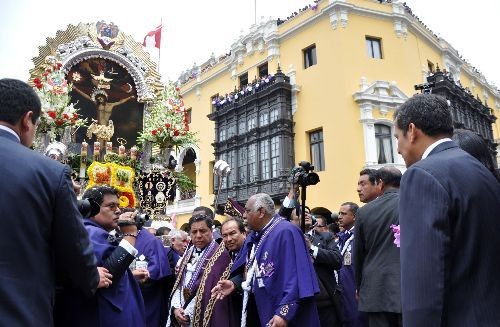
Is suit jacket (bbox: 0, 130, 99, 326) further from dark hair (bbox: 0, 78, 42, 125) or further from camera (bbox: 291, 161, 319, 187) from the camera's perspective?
camera (bbox: 291, 161, 319, 187)

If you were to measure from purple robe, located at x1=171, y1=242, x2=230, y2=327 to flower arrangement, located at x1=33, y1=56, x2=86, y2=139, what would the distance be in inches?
198

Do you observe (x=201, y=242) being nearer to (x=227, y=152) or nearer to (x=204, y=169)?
(x=227, y=152)

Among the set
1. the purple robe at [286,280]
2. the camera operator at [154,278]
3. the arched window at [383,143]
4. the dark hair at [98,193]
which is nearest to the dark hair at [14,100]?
the dark hair at [98,193]

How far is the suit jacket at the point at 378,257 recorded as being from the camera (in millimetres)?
3502

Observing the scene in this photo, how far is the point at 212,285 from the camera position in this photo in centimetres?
455

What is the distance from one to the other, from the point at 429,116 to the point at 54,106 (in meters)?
8.03

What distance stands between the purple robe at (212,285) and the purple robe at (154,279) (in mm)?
303

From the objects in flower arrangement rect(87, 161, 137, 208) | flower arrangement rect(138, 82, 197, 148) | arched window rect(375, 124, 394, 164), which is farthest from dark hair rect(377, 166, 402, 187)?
arched window rect(375, 124, 394, 164)

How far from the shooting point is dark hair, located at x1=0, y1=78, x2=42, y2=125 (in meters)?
2.20

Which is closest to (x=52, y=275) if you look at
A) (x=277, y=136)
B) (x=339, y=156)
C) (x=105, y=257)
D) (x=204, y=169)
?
(x=105, y=257)

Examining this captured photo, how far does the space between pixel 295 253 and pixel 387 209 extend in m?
0.95

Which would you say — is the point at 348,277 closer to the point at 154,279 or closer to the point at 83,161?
the point at 154,279

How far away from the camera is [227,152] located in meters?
25.1

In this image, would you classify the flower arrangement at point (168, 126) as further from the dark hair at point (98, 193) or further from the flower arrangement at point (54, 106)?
the dark hair at point (98, 193)
